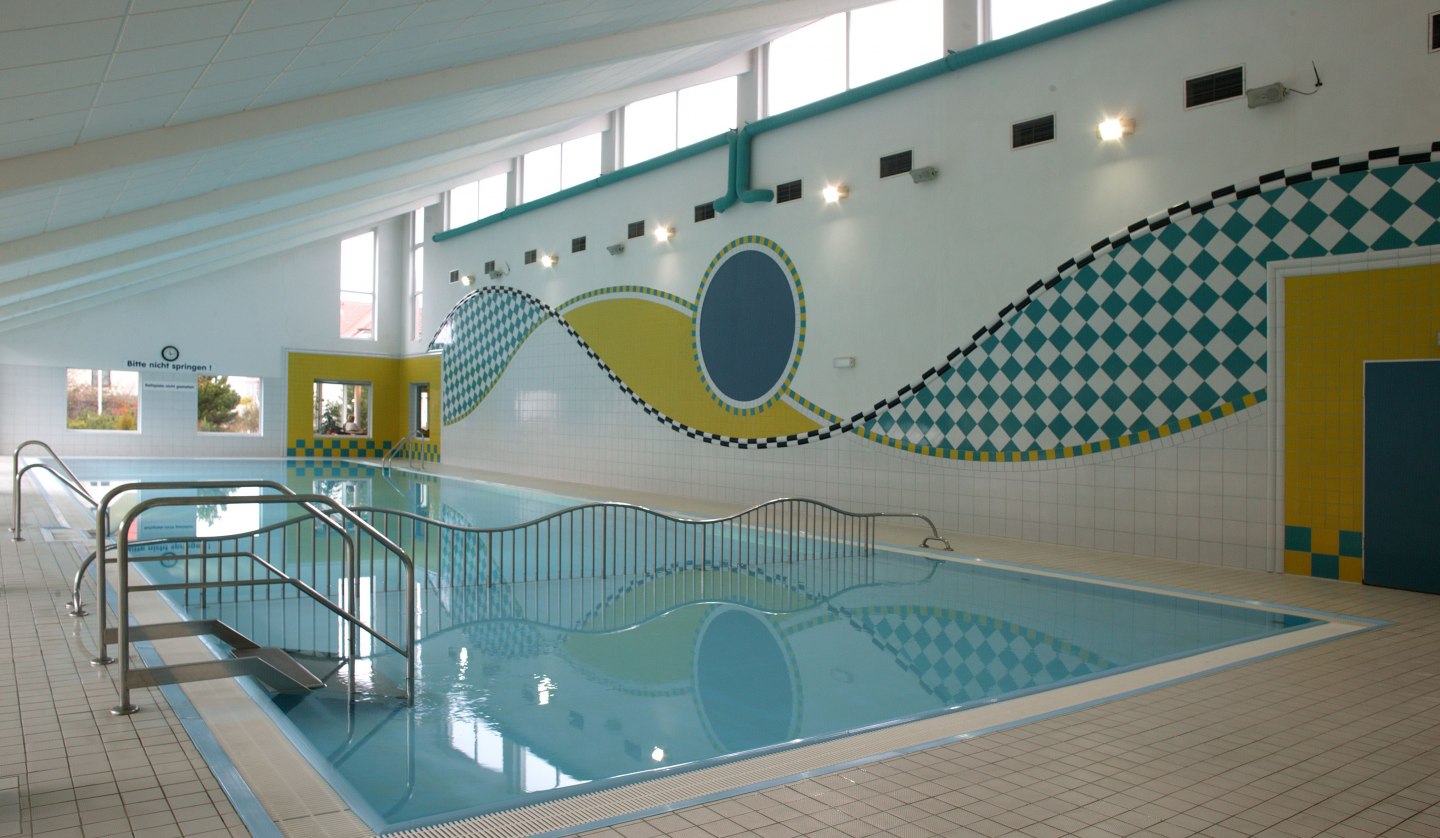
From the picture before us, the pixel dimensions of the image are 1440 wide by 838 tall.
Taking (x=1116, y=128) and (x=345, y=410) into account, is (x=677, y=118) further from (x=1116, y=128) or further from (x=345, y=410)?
(x=345, y=410)

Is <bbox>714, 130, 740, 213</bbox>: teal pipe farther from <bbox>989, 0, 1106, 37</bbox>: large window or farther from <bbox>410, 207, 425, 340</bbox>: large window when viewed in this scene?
<bbox>410, 207, 425, 340</bbox>: large window

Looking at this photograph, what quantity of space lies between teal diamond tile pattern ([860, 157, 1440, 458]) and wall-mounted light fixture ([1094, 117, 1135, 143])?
2.52ft

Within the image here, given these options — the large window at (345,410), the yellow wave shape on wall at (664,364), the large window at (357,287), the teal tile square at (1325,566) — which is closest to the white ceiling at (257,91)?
the yellow wave shape on wall at (664,364)

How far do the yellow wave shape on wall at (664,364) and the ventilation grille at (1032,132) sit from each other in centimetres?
368

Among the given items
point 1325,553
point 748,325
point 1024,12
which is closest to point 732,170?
point 748,325

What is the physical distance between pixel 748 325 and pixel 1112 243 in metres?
4.75

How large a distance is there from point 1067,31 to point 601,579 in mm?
6006

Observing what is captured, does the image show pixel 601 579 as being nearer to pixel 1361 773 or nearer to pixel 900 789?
pixel 900 789

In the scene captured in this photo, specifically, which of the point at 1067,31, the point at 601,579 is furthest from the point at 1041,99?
the point at 601,579

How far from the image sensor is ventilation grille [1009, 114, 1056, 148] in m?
8.35

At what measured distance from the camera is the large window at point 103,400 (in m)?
19.0

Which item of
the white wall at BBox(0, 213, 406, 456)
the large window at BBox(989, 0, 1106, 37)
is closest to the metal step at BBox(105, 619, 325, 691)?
the large window at BBox(989, 0, 1106, 37)

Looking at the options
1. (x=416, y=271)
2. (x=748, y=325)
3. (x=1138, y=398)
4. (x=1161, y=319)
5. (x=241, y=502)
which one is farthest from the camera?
(x=416, y=271)

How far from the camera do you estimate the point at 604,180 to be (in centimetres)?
1421
